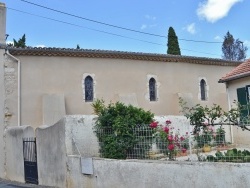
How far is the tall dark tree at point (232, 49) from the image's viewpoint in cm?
5450

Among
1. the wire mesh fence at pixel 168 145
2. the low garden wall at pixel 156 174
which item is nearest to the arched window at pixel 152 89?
the wire mesh fence at pixel 168 145

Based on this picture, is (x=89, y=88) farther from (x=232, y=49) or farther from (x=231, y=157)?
(x=232, y=49)

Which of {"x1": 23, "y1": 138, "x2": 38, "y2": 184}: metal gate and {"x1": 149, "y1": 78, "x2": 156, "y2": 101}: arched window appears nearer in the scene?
{"x1": 23, "y1": 138, "x2": 38, "y2": 184}: metal gate

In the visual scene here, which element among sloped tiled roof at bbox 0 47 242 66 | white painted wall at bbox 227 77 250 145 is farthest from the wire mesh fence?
sloped tiled roof at bbox 0 47 242 66

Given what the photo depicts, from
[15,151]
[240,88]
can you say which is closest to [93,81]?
[15,151]

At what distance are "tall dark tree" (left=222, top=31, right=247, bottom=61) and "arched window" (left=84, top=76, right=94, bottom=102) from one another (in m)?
39.4

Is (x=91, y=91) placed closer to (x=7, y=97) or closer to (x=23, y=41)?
(x=7, y=97)

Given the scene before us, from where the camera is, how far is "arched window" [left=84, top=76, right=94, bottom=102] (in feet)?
66.0

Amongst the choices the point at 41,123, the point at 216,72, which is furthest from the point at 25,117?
the point at 216,72

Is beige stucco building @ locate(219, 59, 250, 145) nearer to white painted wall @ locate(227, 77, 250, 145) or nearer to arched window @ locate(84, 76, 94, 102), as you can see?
white painted wall @ locate(227, 77, 250, 145)

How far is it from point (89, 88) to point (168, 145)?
12336 millimetres

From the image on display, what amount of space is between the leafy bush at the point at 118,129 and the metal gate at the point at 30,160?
10.2 ft

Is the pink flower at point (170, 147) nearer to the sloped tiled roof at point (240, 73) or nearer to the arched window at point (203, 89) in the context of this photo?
the sloped tiled roof at point (240, 73)

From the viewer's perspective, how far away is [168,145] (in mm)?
8516
